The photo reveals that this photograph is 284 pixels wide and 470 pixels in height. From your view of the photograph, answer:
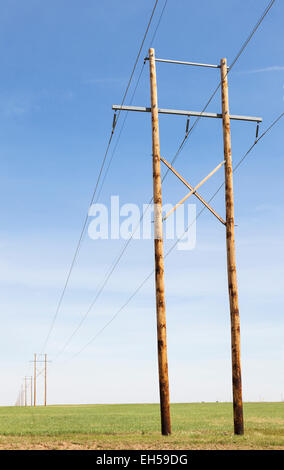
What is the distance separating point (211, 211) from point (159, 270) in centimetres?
288

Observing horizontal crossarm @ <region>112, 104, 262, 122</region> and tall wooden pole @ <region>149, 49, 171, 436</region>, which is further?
horizontal crossarm @ <region>112, 104, 262, 122</region>

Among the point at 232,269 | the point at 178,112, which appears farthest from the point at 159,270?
the point at 178,112

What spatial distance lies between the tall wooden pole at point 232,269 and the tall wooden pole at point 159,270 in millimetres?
2303

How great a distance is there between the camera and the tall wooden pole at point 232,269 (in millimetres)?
18531

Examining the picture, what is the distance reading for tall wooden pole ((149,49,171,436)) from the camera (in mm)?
18234

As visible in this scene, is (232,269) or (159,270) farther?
(232,269)

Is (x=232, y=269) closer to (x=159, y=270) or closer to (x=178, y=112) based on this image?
(x=159, y=270)

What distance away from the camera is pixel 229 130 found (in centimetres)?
2050

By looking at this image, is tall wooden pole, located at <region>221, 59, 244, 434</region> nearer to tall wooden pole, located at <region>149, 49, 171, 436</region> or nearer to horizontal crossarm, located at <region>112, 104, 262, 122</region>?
horizontal crossarm, located at <region>112, 104, 262, 122</region>

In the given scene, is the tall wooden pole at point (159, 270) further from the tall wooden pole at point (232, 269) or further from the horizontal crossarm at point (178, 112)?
the tall wooden pole at point (232, 269)

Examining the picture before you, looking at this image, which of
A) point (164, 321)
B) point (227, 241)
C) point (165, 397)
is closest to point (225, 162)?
A: point (227, 241)

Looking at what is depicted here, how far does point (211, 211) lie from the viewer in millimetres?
19625

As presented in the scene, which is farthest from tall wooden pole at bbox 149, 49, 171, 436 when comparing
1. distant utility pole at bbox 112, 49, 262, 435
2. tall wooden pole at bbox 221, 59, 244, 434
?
tall wooden pole at bbox 221, 59, 244, 434

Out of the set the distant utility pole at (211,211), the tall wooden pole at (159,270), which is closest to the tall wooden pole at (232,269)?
the distant utility pole at (211,211)
